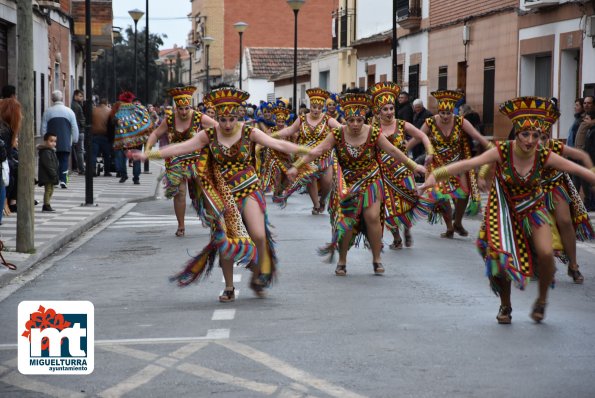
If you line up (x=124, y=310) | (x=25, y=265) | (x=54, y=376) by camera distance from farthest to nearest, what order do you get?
(x=25, y=265) → (x=124, y=310) → (x=54, y=376)

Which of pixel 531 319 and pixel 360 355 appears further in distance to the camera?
pixel 531 319

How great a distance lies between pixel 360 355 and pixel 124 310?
2743mm

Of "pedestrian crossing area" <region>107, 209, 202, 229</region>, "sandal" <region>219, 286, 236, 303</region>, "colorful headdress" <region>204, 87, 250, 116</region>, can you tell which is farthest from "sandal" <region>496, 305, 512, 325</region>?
"pedestrian crossing area" <region>107, 209, 202, 229</region>

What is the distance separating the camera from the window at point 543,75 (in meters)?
25.1

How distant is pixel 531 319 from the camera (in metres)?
8.77

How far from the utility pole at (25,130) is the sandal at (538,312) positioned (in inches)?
256

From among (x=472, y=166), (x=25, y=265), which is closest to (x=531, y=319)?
(x=472, y=166)

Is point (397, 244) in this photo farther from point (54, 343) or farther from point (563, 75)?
point (563, 75)

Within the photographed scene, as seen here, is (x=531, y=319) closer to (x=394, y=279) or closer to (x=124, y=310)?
(x=394, y=279)

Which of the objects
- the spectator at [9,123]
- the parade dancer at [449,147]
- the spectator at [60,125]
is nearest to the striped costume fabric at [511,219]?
the parade dancer at [449,147]

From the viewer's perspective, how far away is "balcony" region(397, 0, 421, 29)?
3431 centimetres

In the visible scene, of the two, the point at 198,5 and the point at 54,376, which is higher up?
the point at 198,5

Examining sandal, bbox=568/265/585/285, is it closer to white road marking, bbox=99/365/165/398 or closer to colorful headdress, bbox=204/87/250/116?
colorful headdress, bbox=204/87/250/116

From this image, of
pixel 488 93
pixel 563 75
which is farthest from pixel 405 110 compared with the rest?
pixel 563 75
